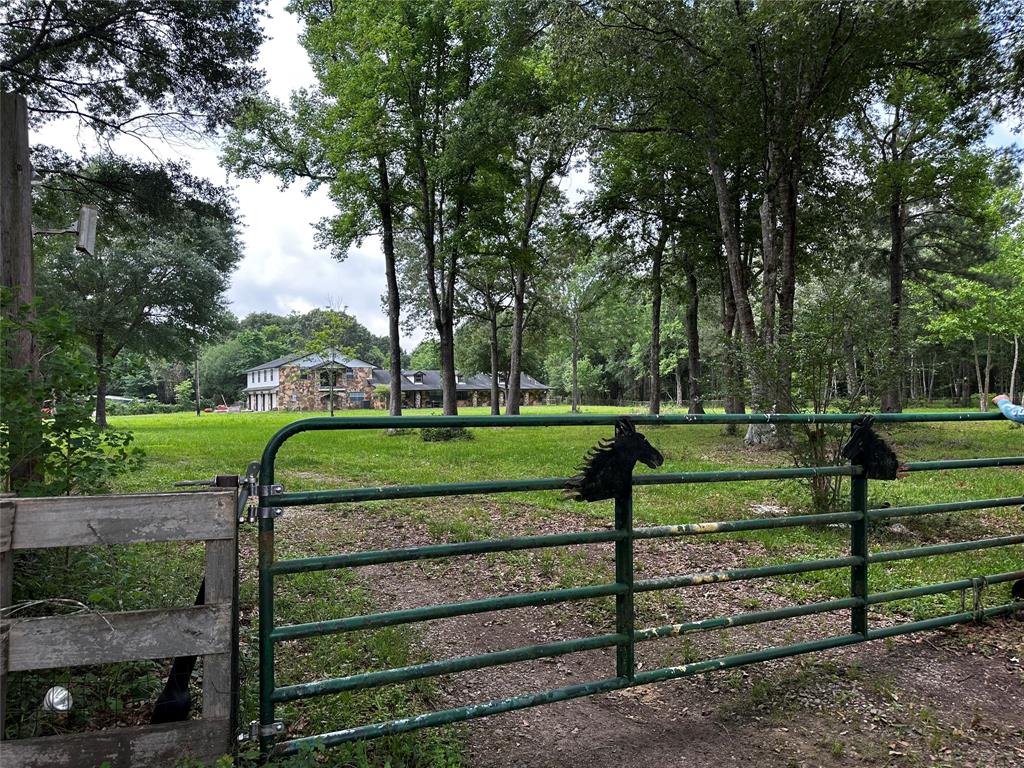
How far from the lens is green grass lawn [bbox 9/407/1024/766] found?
317 cm

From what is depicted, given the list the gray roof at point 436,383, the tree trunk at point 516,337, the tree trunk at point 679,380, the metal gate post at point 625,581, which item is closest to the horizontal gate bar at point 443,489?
the metal gate post at point 625,581

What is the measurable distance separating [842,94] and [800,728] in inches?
554

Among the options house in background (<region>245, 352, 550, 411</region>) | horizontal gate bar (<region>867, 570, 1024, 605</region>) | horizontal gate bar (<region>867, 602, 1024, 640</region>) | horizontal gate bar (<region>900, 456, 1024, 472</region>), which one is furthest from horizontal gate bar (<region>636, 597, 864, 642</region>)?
house in background (<region>245, 352, 550, 411</region>)

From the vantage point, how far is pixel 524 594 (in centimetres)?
287

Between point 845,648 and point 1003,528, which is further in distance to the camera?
point 1003,528

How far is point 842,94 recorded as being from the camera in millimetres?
12891

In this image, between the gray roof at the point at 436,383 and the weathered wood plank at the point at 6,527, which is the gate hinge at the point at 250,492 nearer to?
Result: the weathered wood plank at the point at 6,527

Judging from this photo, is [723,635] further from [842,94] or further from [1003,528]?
[842,94]

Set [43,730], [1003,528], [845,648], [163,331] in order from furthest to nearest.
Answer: [163,331] < [1003,528] < [845,648] < [43,730]

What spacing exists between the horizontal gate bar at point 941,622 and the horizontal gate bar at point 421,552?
1.90 m

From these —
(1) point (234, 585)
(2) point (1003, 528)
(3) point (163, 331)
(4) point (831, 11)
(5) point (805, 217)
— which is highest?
(4) point (831, 11)

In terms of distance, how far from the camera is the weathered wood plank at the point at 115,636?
1.97 m

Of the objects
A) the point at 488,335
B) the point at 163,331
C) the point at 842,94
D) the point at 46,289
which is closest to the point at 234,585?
the point at 842,94

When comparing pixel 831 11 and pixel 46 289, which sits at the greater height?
pixel 831 11
